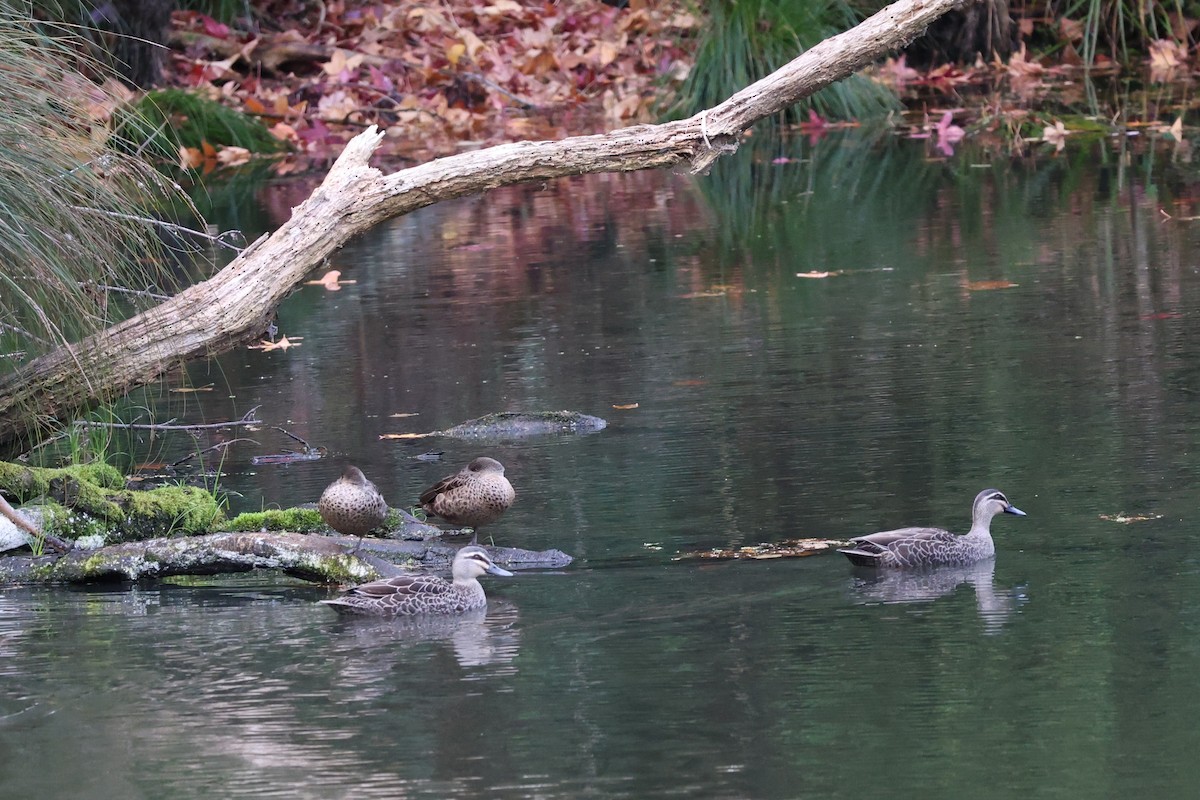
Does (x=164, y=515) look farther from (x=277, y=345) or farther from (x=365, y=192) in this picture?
(x=277, y=345)

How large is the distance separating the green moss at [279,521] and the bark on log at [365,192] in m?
0.67

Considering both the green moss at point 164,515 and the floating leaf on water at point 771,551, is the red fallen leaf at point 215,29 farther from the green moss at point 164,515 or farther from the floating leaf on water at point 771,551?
the floating leaf on water at point 771,551

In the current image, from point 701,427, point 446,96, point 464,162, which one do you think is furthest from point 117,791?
point 446,96

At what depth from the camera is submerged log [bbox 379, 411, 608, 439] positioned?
8734mm

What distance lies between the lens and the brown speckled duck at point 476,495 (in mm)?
7016

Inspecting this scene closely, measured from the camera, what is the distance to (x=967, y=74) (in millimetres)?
23281

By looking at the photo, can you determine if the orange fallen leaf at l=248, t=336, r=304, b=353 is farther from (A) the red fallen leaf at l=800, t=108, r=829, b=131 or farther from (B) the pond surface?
(A) the red fallen leaf at l=800, t=108, r=829, b=131

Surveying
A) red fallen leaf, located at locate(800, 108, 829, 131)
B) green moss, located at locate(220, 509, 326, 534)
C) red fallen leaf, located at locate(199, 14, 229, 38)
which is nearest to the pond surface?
green moss, located at locate(220, 509, 326, 534)

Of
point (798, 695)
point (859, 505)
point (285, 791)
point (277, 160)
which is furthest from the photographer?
point (277, 160)

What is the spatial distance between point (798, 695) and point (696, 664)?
409 millimetres

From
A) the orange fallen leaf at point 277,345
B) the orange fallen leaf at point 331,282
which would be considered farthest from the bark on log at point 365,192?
the orange fallen leaf at point 331,282

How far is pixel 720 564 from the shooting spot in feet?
21.2

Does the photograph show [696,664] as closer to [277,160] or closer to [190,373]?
[190,373]

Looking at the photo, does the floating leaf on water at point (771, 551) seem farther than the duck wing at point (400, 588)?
Yes
